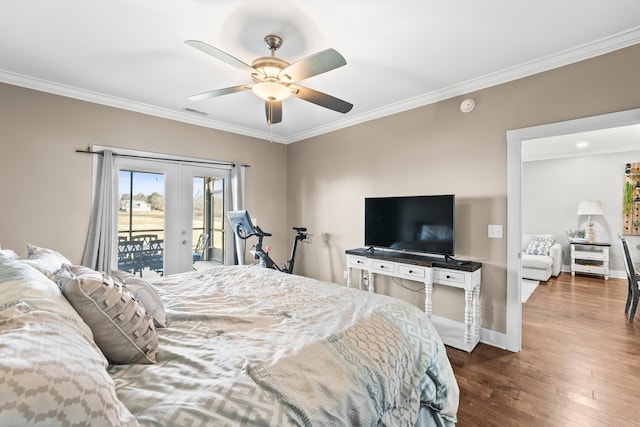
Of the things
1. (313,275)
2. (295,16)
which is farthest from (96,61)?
Answer: (313,275)

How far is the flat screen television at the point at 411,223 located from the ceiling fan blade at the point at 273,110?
1612 millimetres

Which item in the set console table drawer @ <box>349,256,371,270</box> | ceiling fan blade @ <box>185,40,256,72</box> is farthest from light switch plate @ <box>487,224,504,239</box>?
ceiling fan blade @ <box>185,40,256,72</box>

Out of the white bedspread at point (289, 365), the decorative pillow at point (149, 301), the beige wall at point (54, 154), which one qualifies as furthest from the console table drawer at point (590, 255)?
the beige wall at point (54, 154)

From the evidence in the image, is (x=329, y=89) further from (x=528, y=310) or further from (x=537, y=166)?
(x=537, y=166)

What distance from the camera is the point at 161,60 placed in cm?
263

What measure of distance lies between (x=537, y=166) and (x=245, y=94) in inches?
275

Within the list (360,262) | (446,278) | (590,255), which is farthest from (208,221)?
(590,255)

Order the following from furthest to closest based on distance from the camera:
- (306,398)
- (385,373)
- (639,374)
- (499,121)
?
(499,121) → (639,374) → (385,373) → (306,398)

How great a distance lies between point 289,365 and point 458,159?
9.63 feet

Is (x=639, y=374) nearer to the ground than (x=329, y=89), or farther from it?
nearer to the ground

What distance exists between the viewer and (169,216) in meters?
3.99

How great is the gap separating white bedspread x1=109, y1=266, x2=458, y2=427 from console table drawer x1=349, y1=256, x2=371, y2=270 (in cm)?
152

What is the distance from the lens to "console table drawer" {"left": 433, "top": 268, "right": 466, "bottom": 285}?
2867 mm

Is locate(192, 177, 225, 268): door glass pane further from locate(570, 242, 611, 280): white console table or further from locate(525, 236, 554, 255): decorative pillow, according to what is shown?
locate(570, 242, 611, 280): white console table
